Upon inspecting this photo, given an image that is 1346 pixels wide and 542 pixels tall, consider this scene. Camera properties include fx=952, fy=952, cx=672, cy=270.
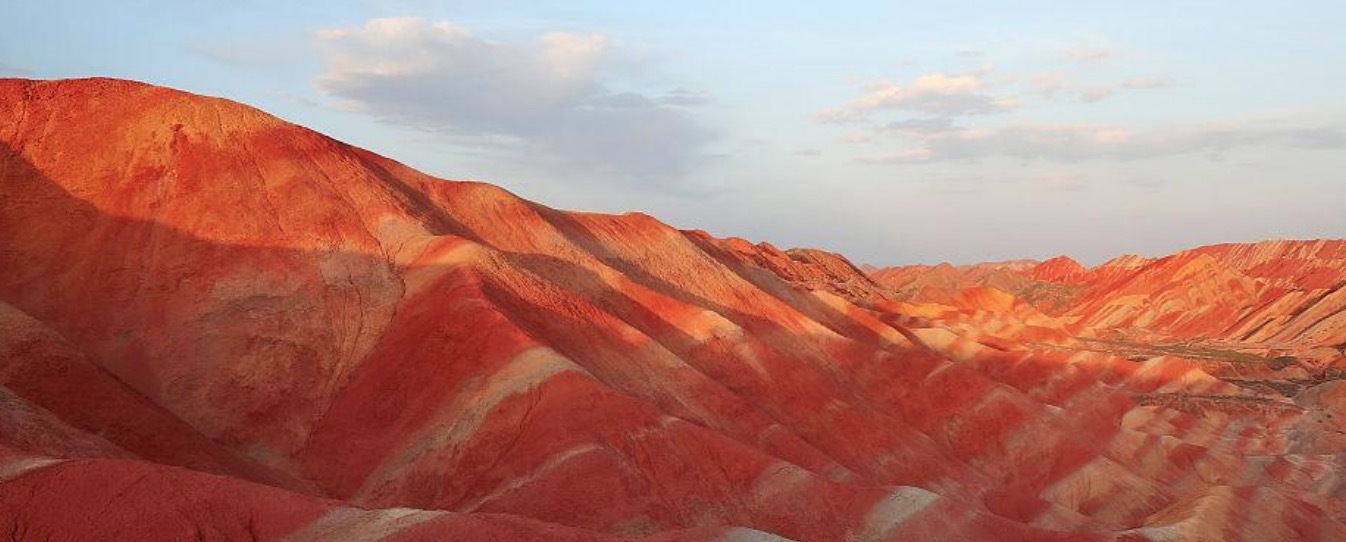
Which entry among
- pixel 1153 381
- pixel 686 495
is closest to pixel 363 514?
pixel 686 495

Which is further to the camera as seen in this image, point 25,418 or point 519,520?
point 25,418

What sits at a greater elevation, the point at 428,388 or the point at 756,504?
the point at 428,388

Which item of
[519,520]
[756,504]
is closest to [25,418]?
[519,520]

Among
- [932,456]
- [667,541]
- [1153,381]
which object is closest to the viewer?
[667,541]

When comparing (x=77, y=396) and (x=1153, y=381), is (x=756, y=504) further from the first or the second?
(x=1153, y=381)

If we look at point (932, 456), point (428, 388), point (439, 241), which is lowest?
point (932, 456)

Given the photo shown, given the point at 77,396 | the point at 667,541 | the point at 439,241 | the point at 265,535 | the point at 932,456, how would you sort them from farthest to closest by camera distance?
the point at 932,456, the point at 439,241, the point at 77,396, the point at 667,541, the point at 265,535
